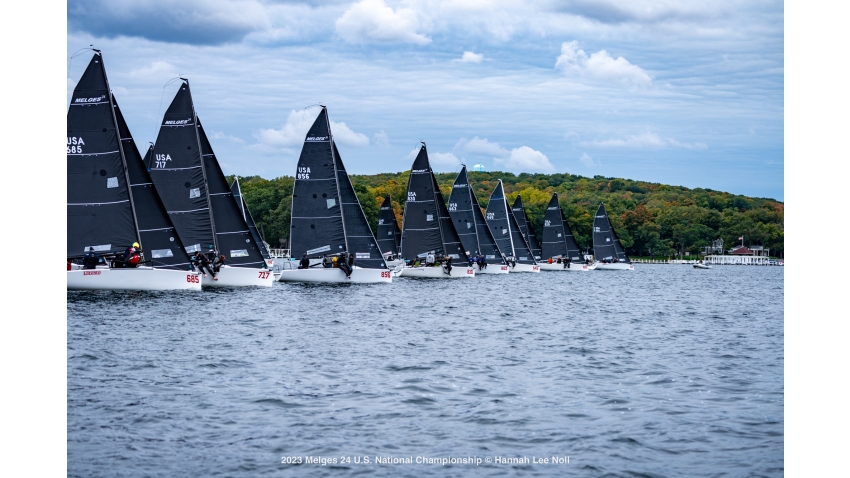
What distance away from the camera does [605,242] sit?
79500 mm

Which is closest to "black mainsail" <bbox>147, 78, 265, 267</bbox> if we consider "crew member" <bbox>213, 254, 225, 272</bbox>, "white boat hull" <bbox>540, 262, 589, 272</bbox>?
"crew member" <bbox>213, 254, 225, 272</bbox>

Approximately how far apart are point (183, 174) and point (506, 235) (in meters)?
34.9

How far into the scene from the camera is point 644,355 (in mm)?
16609

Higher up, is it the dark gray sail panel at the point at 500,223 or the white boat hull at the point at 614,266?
the dark gray sail panel at the point at 500,223

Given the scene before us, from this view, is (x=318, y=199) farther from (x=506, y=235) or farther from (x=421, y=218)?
(x=506, y=235)

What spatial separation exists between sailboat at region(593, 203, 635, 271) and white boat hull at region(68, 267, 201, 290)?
183ft

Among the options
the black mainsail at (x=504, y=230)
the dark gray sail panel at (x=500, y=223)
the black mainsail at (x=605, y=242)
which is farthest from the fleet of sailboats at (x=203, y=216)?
the black mainsail at (x=605, y=242)

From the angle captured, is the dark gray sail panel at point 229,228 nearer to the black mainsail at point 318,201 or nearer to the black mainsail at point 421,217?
the black mainsail at point 318,201

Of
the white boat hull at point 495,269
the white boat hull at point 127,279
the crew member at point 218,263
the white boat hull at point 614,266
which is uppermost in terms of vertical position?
the crew member at point 218,263

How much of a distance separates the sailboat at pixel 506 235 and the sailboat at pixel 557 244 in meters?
7.42

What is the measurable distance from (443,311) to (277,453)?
1669 cm

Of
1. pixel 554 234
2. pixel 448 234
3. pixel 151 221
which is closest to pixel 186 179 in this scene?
pixel 151 221

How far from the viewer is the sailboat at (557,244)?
71.1 m

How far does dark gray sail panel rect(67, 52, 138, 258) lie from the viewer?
78.0 ft
